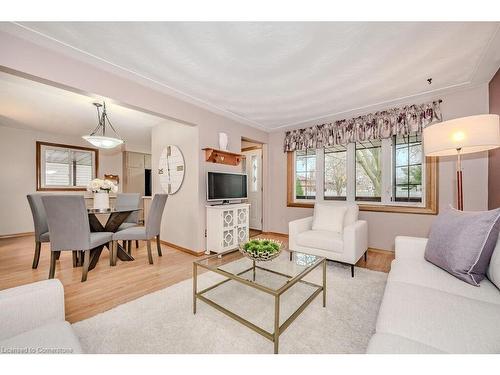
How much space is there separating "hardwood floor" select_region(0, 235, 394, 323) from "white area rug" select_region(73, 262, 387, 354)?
8.6 inches

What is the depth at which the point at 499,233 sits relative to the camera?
1.38 meters

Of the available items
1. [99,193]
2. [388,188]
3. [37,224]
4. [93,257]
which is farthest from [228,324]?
[388,188]

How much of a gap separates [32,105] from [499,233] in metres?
5.74

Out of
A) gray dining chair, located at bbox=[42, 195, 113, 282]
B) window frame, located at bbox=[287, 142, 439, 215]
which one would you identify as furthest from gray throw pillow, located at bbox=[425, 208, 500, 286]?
gray dining chair, located at bbox=[42, 195, 113, 282]

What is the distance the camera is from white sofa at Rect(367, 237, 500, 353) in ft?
2.79

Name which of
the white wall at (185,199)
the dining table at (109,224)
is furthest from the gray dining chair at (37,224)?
the white wall at (185,199)

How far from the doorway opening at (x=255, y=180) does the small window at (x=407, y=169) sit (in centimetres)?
255

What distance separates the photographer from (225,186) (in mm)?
3617

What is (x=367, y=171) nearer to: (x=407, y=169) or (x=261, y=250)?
(x=407, y=169)

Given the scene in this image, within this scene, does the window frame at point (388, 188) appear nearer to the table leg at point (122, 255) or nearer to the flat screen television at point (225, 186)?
the flat screen television at point (225, 186)

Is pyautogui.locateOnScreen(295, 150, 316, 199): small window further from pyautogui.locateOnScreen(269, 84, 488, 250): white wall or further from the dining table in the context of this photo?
the dining table
